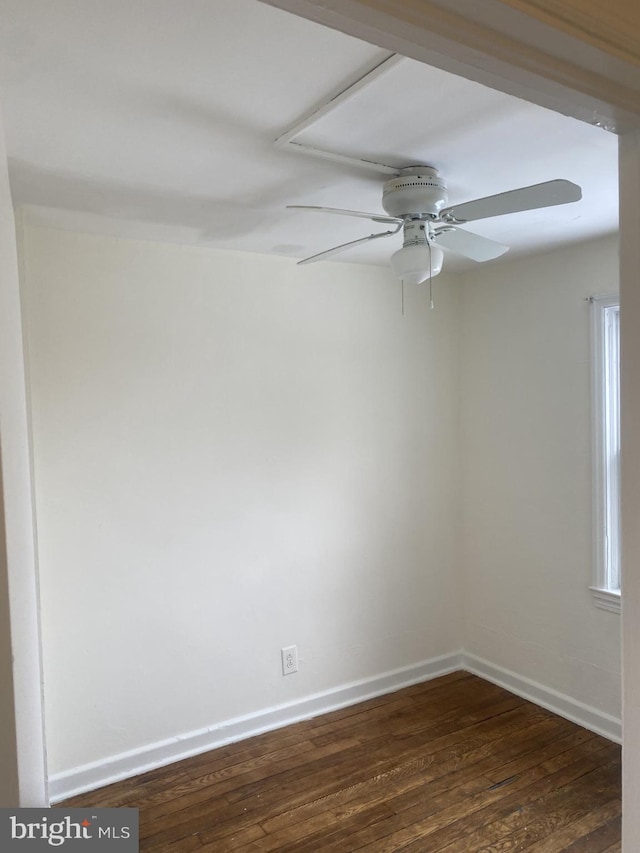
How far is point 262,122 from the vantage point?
1507 mm

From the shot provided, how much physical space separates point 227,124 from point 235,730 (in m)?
2.62

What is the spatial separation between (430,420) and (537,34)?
9.57 feet

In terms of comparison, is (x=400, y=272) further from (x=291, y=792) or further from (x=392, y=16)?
(x=291, y=792)

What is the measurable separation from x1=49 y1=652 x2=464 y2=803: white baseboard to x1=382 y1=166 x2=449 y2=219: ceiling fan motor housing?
2.42 meters

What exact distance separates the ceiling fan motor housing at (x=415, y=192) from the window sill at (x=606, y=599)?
197cm

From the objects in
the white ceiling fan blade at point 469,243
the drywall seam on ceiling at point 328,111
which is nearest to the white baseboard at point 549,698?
the white ceiling fan blade at point 469,243

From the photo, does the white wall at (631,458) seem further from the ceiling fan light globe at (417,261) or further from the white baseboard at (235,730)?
the white baseboard at (235,730)

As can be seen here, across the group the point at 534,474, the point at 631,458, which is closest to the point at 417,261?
the point at 631,458

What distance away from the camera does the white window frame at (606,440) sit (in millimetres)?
2791

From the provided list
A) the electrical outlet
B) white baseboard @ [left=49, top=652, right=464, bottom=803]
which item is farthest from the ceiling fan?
white baseboard @ [left=49, top=652, right=464, bottom=803]

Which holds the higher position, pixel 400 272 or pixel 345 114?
pixel 345 114

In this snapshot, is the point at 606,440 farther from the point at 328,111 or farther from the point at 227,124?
the point at 227,124

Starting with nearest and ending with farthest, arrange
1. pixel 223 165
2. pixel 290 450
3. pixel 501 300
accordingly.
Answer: pixel 223 165, pixel 290 450, pixel 501 300

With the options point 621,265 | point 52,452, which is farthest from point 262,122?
point 52,452
